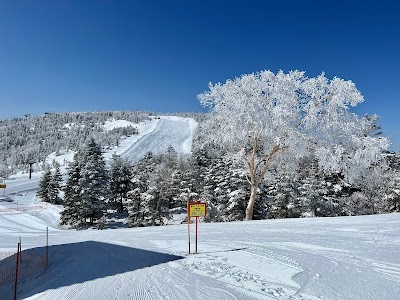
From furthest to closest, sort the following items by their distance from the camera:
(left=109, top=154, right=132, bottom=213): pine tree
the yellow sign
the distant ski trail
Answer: the distant ski trail
(left=109, top=154, right=132, bottom=213): pine tree
the yellow sign

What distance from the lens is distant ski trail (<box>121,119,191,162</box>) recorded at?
123 m

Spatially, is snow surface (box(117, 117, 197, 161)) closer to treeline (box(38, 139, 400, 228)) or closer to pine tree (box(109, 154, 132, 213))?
pine tree (box(109, 154, 132, 213))

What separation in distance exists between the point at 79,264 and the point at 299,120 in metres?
14.7

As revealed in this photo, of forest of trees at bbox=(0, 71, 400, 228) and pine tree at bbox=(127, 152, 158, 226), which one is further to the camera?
pine tree at bbox=(127, 152, 158, 226)

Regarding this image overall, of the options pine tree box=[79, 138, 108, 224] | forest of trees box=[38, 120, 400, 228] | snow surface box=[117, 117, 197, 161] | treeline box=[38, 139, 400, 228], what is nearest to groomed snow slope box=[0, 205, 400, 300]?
forest of trees box=[38, 120, 400, 228]

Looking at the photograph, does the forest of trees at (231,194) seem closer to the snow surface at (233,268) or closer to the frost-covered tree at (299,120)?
the frost-covered tree at (299,120)

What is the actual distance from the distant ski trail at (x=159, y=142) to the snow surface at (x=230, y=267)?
98414 mm

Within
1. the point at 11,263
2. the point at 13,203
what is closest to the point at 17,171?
the point at 13,203

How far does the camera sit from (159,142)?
15038cm

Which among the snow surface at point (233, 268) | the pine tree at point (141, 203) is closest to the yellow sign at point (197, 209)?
the snow surface at point (233, 268)

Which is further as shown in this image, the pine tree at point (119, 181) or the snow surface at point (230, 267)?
the pine tree at point (119, 181)

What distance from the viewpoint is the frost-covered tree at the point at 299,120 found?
18.2 meters

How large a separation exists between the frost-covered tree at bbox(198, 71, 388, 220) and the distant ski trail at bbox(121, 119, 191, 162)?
91434 mm

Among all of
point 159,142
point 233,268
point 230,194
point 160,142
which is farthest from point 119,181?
point 160,142
